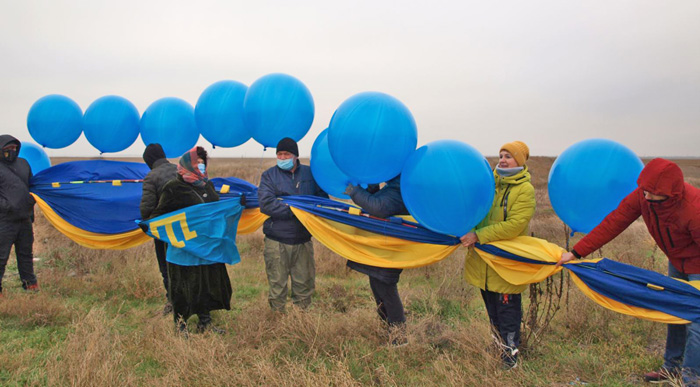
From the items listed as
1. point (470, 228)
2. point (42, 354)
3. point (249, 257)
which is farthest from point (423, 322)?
point (249, 257)

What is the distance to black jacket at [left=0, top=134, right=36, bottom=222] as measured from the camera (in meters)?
4.96

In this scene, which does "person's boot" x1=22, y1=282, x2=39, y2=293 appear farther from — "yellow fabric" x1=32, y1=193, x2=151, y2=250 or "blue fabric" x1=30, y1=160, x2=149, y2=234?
"blue fabric" x1=30, y1=160, x2=149, y2=234

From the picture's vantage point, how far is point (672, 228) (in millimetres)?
2869

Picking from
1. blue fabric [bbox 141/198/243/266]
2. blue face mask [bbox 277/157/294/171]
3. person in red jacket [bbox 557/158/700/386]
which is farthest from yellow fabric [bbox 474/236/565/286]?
blue fabric [bbox 141/198/243/266]

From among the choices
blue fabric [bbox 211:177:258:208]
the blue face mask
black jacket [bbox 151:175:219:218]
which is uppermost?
the blue face mask

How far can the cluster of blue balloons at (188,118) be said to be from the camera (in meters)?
4.15

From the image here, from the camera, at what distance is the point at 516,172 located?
3207 millimetres

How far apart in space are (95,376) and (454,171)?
9.51 feet

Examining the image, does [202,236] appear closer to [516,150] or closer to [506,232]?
[506,232]

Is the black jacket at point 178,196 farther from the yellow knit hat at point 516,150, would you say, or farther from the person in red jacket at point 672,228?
the person in red jacket at point 672,228

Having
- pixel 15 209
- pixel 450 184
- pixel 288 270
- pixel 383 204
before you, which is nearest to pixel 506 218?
pixel 450 184

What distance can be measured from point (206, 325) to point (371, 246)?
6.04 ft

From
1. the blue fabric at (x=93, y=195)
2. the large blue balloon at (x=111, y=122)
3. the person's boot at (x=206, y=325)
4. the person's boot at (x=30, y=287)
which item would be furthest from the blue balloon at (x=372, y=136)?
the person's boot at (x=30, y=287)

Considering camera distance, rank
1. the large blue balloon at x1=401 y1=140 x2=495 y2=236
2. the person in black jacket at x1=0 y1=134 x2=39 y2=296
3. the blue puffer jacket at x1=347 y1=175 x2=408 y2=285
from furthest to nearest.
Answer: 1. the person in black jacket at x1=0 y1=134 x2=39 y2=296
2. the blue puffer jacket at x1=347 y1=175 x2=408 y2=285
3. the large blue balloon at x1=401 y1=140 x2=495 y2=236
